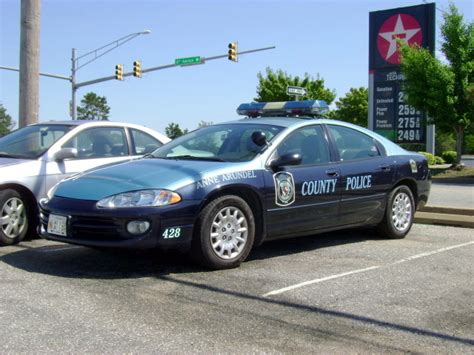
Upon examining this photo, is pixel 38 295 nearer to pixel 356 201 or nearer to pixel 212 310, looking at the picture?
pixel 212 310

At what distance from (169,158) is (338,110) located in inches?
2094

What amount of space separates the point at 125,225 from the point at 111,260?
0.97m

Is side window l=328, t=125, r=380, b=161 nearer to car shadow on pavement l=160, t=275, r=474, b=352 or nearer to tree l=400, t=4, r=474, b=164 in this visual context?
car shadow on pavement l=160, t=275, r=474, b=352

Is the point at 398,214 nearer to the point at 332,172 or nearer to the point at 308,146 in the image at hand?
the point at 332,172

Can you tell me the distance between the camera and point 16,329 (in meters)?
3.88

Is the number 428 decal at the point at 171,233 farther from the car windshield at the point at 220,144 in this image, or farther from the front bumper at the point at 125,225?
the car windshield at the point at 220,144

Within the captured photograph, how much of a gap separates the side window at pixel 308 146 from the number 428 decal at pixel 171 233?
4.60 feet

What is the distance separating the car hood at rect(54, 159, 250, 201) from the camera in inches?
209

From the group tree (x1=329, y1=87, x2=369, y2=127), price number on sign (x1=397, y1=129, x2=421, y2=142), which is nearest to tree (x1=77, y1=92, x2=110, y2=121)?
tree (x1=329, y1=87, x2=369, y2=127)

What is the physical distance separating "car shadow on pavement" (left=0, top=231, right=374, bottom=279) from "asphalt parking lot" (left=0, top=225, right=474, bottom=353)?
11mm

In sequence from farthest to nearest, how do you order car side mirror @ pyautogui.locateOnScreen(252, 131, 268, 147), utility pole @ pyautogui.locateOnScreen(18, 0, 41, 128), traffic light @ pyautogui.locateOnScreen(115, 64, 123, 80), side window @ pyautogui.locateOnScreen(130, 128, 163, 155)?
traffic light @ pyautogui.locateOnScreen(115, 64, 123, 80) < utility pole @ pyautogui.locateOnScreen(18, 0, 41, 128) < side window @ pyautogui.locateOnScreen(130, 128, 163, 155) < car side mirror @ pyautogui.locateOnScreen(252, 131, 268, 147)

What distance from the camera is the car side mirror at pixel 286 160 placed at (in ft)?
19.2

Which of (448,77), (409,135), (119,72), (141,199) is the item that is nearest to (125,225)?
(141,199)

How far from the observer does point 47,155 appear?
23.2 feet
